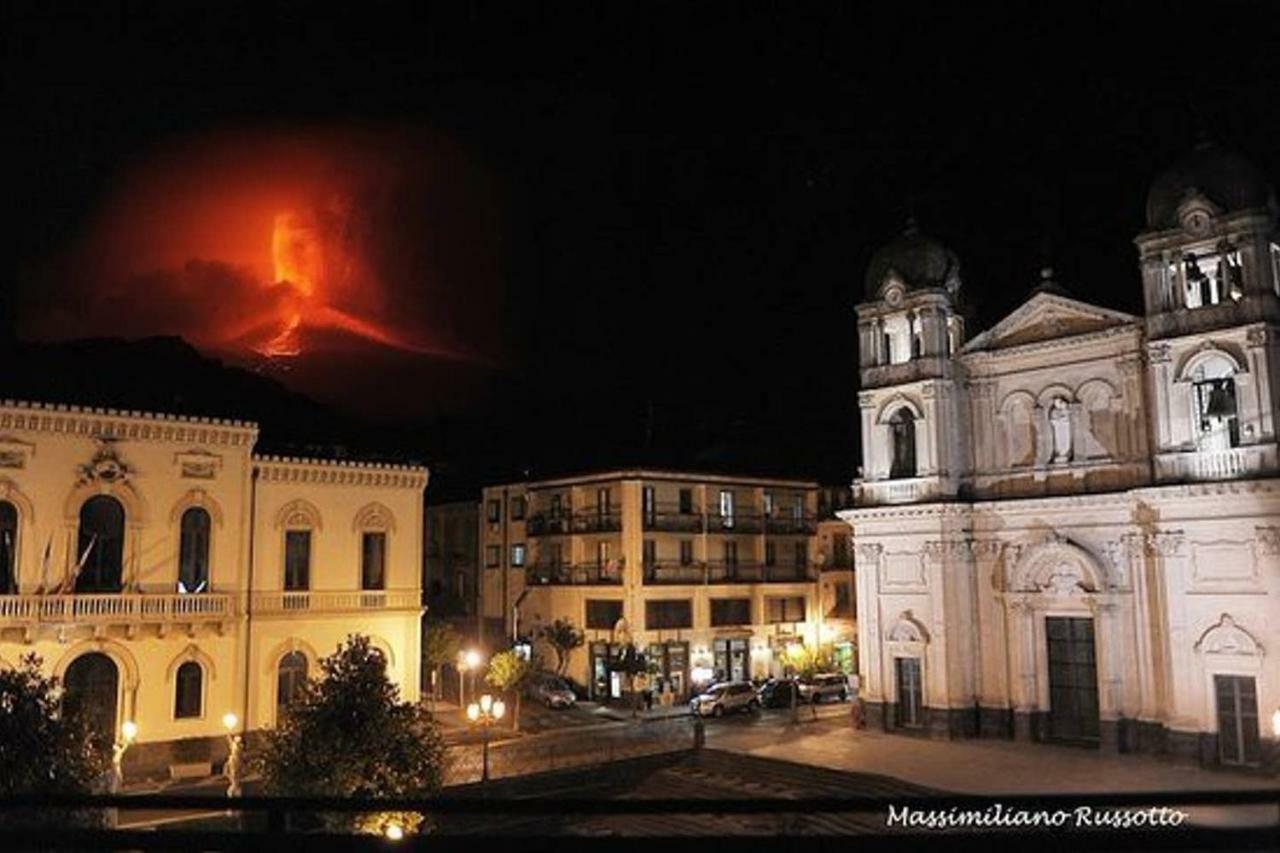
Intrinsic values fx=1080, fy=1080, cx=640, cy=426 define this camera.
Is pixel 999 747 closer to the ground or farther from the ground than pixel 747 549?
closer to the ground

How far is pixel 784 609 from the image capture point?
5512 centimetres

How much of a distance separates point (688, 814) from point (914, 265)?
118ft

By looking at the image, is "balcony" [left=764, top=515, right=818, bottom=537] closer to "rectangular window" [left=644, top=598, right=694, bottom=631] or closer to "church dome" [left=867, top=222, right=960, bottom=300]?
"rectangular window" [left=644, top=598, right=694, bottom=631]

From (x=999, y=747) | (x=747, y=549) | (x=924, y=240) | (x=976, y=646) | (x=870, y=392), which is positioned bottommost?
(x=999, y=747)

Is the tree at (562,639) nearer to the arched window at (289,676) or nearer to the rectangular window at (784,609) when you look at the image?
the rectangular window at (784,609)

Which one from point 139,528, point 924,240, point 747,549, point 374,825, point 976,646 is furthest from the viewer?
point 747,549

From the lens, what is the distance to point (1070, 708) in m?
34.3

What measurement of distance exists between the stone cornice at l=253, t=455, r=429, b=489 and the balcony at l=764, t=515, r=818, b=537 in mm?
23399

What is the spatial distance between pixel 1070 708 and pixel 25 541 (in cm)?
3118

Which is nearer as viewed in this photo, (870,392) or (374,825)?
(374,825)

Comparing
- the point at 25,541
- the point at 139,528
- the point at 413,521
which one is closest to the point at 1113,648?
the point at 413,521

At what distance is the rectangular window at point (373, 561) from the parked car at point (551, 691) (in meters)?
13.0

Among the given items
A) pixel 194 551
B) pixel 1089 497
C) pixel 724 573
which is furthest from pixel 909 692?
pixel 194 551

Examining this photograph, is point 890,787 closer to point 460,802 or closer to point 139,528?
point 139,528
